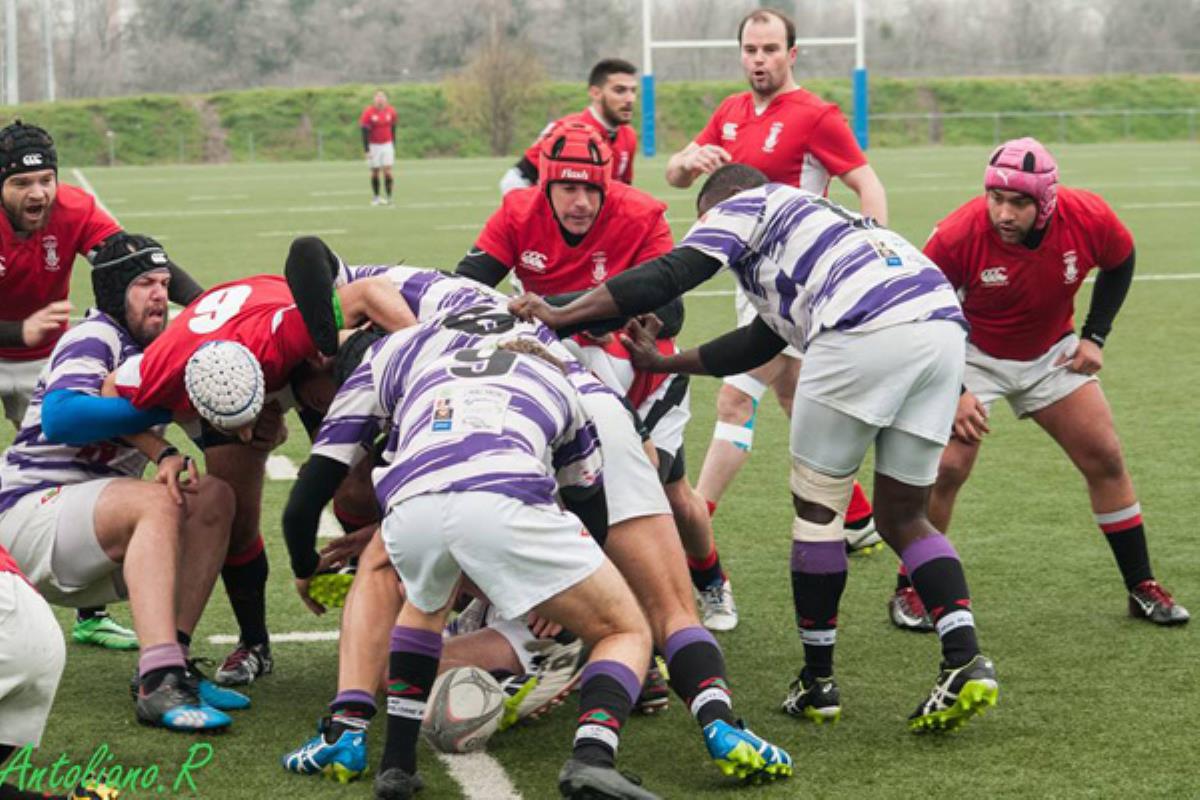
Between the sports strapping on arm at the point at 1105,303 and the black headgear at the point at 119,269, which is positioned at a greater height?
the black headgear at the point at 119,269

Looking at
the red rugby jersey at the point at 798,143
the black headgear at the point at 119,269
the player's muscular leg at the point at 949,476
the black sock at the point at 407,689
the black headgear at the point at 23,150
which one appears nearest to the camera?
the black sock at the point at 407,689

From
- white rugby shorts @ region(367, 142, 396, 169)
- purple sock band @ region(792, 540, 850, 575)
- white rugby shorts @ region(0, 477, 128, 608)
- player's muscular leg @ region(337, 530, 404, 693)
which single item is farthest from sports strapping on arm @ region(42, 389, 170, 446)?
white rugby shorts @ region(367, 142, 396, 169)

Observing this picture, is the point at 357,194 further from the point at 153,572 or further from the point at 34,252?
the point at 153,572

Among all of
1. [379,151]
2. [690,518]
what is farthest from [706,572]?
[379,151]

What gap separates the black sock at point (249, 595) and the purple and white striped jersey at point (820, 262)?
67.7 inches

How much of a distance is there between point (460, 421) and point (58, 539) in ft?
5.05

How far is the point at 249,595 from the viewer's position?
549 centimetres

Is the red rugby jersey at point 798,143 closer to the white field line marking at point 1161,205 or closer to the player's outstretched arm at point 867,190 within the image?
the player's outstretched arm at point 867,190

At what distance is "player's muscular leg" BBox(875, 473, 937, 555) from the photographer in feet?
16.4

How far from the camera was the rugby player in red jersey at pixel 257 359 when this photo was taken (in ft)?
16.4

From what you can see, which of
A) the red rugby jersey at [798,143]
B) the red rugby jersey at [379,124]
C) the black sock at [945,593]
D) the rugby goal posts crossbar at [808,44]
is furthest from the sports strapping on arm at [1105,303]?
the rugby goal posts crossbar at [808,44]

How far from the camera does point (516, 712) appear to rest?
485 centimetres

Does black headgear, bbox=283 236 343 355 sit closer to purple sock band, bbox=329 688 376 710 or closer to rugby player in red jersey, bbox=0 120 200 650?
purple sock band, bbox=329 688 376 710

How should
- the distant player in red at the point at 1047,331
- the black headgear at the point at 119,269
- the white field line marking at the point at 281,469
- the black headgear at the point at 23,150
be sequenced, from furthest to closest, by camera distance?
the white field line marking at the point at 281,469 → the black headgear at the point at 23,150 → the distant player in red at the point at 1047,331 → the black headgear at the point at 119,269
